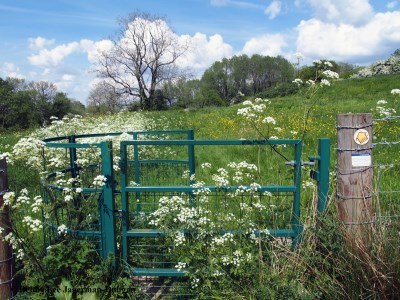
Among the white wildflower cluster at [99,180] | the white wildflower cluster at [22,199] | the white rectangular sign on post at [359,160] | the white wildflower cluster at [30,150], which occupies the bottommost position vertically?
the white wildflower cluster at [22,199]

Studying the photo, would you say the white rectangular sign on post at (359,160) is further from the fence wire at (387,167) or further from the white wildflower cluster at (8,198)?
the white wildflower cluster at (8,198)

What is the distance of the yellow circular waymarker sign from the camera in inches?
147

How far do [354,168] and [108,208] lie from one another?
2.37 metres

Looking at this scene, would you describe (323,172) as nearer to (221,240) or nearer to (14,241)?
(221,240)

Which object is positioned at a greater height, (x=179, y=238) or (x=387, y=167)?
(x=387, y=167)

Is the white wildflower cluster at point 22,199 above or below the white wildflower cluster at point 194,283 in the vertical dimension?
above

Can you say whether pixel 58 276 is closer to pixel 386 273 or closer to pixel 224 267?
pixel 224 267

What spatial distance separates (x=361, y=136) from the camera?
3.75 meters

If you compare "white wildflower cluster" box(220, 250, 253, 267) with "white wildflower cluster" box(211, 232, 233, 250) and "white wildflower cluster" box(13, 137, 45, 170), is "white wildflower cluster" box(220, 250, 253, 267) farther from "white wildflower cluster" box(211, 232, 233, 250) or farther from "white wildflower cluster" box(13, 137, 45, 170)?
"white wildflower cluster" box(13, 137, 45, 170)

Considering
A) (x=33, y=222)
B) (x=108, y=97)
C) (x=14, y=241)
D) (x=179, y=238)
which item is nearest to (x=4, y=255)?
(x=14, y=241)

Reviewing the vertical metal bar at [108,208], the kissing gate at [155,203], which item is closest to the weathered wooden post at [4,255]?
the kissing gate at [155,203]

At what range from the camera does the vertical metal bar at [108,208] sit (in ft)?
12.6

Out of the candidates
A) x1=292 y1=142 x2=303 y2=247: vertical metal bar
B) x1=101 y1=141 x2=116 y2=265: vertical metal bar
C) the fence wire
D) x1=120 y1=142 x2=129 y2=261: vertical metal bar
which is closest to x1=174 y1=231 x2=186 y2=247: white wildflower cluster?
x1=120 y1=142 x2=129 y2=261: vertical metal bar

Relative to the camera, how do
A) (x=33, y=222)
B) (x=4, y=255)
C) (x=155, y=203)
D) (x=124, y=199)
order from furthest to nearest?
(x=155, y=203), (x=124, y=199), (x=4, y=255), (x=33, y=222)
